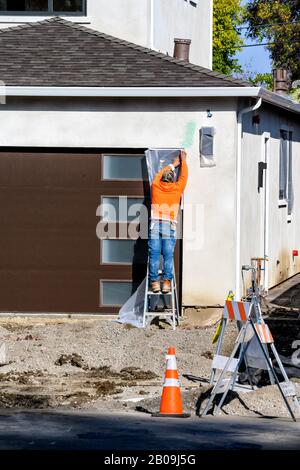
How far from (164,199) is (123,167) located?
40.3 inches

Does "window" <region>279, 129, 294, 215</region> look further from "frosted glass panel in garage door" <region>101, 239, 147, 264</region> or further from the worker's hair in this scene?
the worker's hair

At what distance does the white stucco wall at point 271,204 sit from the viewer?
59.6ft

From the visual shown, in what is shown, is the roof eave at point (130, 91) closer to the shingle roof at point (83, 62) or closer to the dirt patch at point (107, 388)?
the shingle roof at point (83, 62)

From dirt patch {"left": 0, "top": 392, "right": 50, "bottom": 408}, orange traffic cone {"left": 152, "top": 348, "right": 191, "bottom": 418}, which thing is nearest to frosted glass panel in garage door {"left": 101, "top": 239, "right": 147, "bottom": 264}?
dirt patch {"left": 0, "top": 392, "right": 50, "bottom": 408}

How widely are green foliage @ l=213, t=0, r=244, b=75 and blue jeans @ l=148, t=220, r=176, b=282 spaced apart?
41.1m

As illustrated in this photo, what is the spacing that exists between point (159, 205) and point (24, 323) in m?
2.70

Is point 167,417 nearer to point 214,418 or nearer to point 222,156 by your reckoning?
point 214,418

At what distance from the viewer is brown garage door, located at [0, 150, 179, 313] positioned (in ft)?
56.6

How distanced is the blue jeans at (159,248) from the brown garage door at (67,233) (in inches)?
23.2

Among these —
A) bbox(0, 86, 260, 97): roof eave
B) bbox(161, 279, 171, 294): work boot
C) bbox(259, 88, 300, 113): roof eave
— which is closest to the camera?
bbox(161, 279, 171, 294): work boot

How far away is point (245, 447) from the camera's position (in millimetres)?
9391

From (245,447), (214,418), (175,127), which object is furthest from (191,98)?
(245,447)

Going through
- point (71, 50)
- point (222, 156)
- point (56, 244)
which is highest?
point (71, 50)

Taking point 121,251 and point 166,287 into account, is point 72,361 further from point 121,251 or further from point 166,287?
point 121,251
